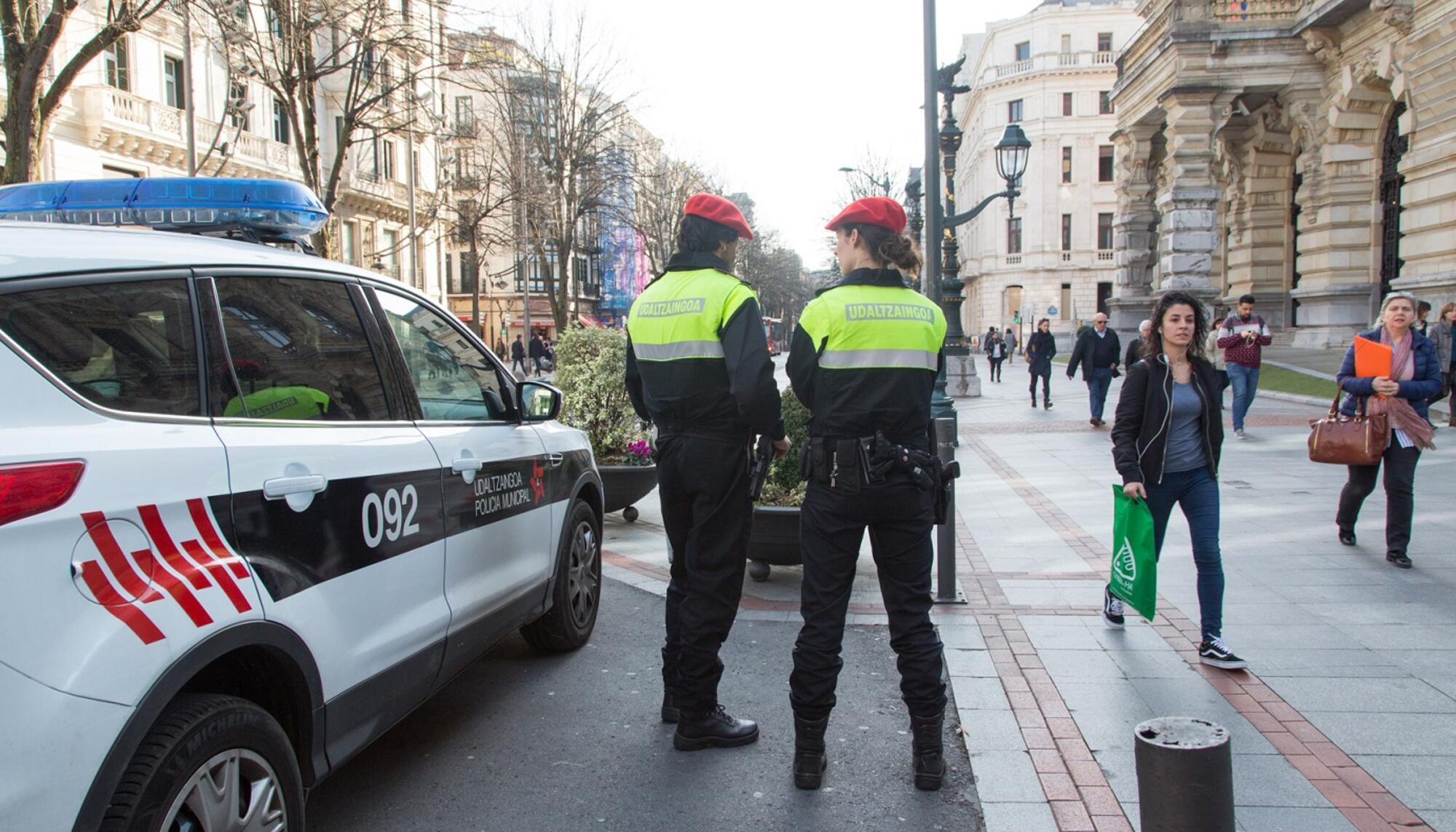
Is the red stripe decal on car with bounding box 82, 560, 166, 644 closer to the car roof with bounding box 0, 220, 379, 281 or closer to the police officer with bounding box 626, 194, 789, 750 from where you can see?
the car roof with bounding box 0, 220, 379, 281

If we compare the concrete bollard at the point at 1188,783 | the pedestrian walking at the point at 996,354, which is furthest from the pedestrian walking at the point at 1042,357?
the concrete bollard at the point at 1188,783

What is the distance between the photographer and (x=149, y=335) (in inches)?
102

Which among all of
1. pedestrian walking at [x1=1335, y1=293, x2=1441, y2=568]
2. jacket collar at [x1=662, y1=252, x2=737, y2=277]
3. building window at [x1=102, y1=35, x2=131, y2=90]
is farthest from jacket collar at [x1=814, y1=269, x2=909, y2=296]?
building window at [x1=102, y1=35, x2=131, y2=90]

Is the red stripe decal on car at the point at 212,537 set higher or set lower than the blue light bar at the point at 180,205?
lower

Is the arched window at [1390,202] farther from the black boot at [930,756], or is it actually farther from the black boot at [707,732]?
the black boot at [707,732]

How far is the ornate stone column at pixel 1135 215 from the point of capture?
30.1m

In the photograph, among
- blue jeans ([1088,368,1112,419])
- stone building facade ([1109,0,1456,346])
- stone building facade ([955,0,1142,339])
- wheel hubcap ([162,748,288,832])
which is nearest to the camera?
wheel hubcap ([162,748,288,832])

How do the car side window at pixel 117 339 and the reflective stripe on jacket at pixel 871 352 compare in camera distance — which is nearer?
the car side window at pixel 117 339

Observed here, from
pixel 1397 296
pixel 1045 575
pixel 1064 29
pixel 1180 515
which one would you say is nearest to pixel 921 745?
pixel 1045 575

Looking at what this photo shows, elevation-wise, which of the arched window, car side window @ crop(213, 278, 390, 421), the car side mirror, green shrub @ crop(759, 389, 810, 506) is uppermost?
the arched window

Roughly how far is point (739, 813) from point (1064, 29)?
75516 millimetres

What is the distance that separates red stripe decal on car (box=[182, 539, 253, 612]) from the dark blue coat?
6.40 m

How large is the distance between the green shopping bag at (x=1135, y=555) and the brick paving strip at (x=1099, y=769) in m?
0.42

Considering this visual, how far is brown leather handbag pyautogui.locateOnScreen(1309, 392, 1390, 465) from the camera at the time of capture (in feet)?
21.6
